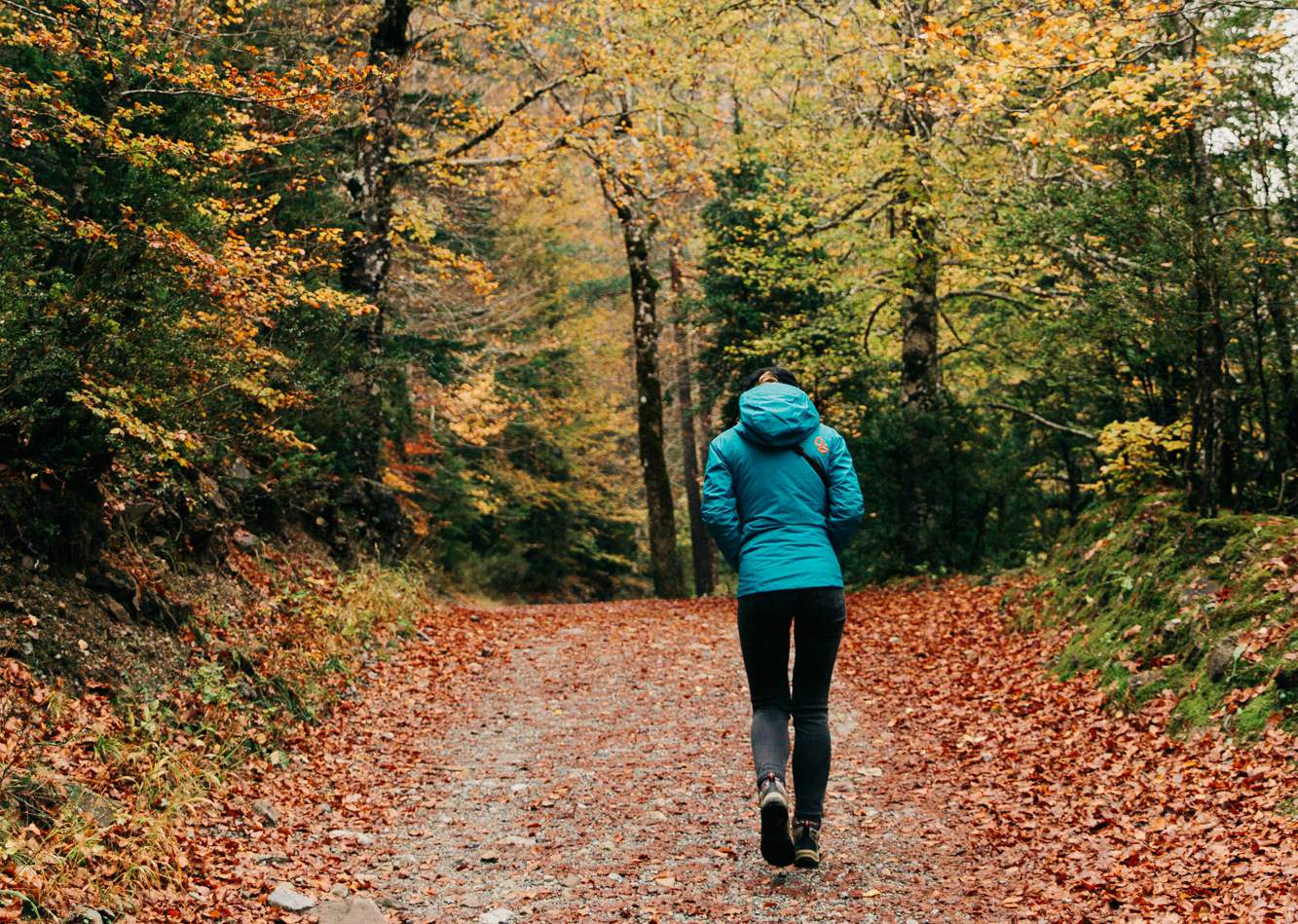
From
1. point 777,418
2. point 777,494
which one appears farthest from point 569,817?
point 777,418

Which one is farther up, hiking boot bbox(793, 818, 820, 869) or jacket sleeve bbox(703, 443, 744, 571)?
jacket sleeve bbox(703, 443, 744, 571)

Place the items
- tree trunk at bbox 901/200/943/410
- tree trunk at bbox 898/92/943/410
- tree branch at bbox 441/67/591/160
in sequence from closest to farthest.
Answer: tree trunk at bbox 898/92/943/410, tree branch at bbox 441/67/591/160, tree trunk at bbox 901/200/943/410

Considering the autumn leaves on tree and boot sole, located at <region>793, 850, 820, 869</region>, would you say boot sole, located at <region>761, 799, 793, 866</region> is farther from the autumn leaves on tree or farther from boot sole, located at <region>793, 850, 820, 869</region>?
the autumn leaves on tree

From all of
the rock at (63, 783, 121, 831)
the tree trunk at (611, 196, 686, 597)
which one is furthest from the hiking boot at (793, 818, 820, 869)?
the tree trunk at (611, 196, 686, 597)

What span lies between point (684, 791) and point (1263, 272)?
503 cm

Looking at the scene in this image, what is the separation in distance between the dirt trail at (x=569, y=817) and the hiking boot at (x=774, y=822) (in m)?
0.18

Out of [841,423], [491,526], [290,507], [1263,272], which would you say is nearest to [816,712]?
[1263,272]

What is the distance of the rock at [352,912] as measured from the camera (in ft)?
14.1

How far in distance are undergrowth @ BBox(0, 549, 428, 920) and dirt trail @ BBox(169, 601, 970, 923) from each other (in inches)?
12.8

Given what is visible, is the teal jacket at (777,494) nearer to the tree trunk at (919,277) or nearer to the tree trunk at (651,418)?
the tree trunk at (919,277)

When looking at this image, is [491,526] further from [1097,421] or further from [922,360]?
[1097,421]

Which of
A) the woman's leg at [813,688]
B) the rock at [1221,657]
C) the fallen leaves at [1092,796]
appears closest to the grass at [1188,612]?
the rock at [1221,657]

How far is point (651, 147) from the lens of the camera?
13.8 meters

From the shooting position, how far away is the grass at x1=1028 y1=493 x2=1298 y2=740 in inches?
215
